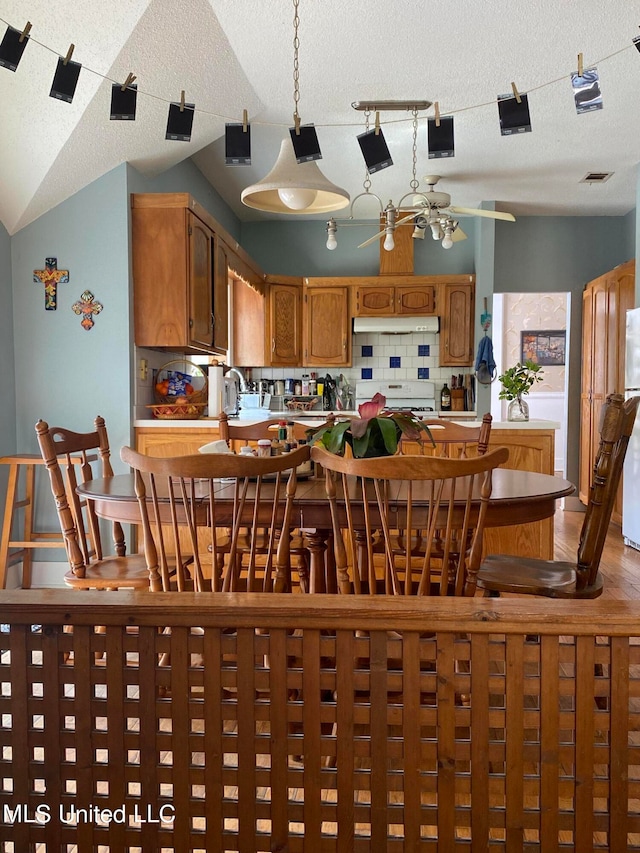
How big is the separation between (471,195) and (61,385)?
3837 mm

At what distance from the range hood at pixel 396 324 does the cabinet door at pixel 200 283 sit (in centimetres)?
231

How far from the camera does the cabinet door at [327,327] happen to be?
6.30m

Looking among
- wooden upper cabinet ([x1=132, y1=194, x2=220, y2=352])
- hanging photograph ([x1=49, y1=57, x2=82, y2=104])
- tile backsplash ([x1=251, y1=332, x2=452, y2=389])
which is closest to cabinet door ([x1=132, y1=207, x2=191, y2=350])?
wooden upper cabinet ([x1=132, y1=194, x2=220, y2=352])

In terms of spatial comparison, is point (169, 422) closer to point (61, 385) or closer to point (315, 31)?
point (61, 385)

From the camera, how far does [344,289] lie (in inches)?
248

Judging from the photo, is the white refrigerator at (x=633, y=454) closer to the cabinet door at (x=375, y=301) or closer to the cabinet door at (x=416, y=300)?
the cabinet door at (x=416, y=300)

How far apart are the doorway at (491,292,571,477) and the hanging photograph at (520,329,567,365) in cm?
1

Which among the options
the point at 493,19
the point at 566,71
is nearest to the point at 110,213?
the point at 493,19

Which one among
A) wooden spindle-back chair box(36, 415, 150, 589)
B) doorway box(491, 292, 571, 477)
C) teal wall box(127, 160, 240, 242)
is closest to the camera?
wooden spindle-back chair box(36, 415, 150, 589)

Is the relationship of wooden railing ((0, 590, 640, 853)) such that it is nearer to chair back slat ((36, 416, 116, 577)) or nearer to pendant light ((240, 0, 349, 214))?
chair back slat ((36, 416, 116, 577))

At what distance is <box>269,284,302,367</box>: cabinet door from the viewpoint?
244 inches

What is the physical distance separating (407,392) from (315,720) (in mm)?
5749

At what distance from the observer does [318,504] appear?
1981 millimetres

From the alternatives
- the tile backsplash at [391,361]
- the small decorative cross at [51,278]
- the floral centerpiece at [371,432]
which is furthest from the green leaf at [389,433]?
the tile backsplash at [391,361]
